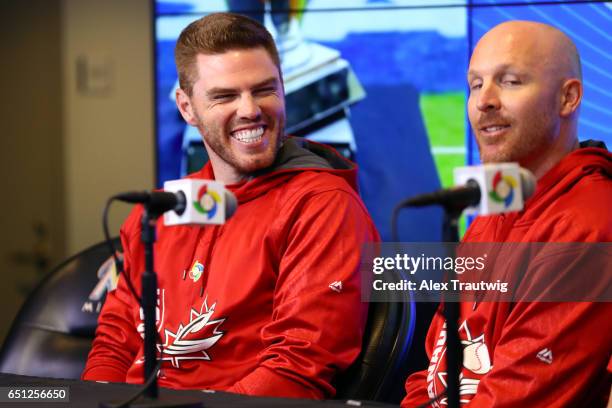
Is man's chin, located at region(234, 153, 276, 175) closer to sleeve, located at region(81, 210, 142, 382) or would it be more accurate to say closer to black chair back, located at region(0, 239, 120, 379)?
sleeve, located at region(81, 210, 142, 382)

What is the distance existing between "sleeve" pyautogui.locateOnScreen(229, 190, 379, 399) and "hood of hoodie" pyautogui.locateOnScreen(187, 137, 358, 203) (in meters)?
0.13

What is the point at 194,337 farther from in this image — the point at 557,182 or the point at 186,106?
the point at 557,182

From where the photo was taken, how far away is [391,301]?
206 cm

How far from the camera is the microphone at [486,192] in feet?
4.21

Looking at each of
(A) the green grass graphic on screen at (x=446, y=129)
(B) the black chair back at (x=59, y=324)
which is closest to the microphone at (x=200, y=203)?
(B) the black chair back at (x=59, y=324)

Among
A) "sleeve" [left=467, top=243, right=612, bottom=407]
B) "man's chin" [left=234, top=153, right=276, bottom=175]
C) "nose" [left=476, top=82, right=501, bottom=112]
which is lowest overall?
"sleeve" [left=467, top=243, right=612, bottom=407]

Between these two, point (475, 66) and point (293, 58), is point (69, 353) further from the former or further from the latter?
point (293, 58)

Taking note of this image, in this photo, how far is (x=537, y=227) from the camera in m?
1.68

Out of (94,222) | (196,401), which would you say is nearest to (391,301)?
(196,401)

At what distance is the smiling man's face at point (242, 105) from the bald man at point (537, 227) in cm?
56

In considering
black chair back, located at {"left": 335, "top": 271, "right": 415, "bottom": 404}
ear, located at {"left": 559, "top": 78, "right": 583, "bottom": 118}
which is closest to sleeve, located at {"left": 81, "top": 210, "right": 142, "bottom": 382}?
black chair back, located at {"left": 335, "top": 271, "right": 415, "bottom": 404}

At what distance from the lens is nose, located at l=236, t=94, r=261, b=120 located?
2203mm

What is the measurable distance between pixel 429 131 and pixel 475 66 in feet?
7.57

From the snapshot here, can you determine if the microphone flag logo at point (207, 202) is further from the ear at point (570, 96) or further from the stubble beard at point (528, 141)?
the ear at point (570, 96)
